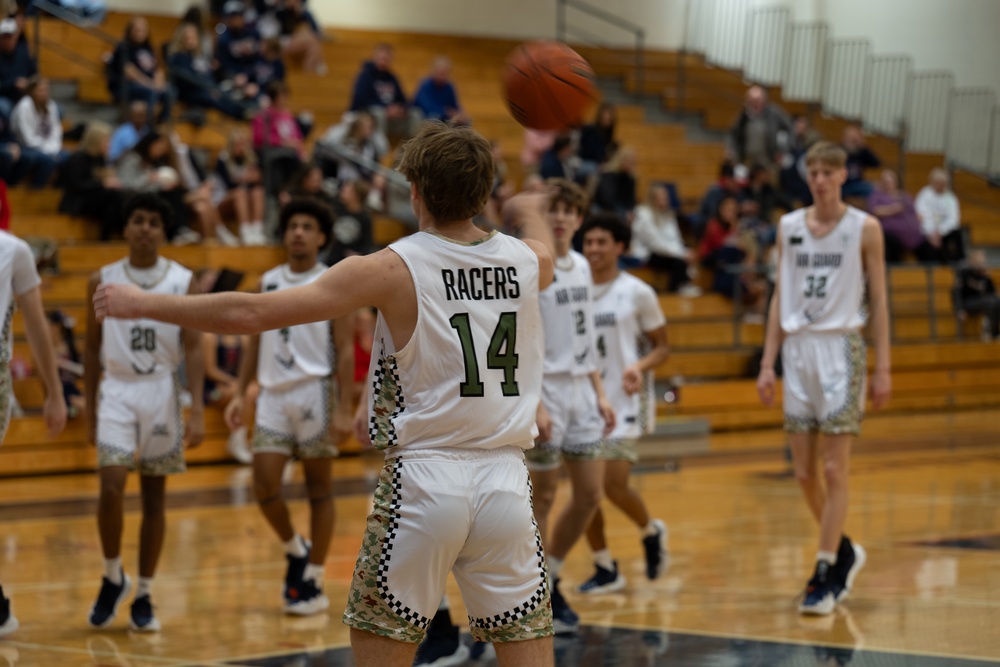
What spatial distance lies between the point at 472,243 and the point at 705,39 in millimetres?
22594

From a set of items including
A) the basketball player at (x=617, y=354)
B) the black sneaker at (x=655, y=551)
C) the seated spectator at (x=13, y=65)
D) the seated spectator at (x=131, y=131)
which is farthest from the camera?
the seated spectator at (x=131, y=131)

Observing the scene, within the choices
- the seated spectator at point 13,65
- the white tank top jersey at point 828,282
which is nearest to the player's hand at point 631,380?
the white tank top jersey at point 828,282

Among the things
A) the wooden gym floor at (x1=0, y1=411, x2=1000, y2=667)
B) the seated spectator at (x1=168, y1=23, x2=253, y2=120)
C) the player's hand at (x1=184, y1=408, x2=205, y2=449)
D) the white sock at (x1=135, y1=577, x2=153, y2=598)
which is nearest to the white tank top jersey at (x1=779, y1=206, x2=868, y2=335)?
the wooden gym floor at (x1=0, y1=411, x2=1000, y2=667)

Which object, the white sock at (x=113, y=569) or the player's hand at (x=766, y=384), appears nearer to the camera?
the white sock at (x=113, y=569)

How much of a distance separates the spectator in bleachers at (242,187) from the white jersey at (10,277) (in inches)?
359

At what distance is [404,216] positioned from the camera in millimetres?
16797

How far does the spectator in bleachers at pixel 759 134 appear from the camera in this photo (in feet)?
67.8

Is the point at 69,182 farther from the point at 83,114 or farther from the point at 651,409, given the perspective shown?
the point at 651,409

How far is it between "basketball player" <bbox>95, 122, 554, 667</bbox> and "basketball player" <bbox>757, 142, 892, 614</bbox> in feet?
11.4

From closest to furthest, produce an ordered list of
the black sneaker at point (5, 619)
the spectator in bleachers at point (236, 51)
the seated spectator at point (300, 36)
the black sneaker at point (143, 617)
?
the black sneaker at point (5, 619) < the black sneaker at point (143, 617) < the spectator in bleachers at point (236, 51) < the seated spectator at point (300, 36)

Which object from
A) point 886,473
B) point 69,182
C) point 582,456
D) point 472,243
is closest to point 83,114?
point 69,182

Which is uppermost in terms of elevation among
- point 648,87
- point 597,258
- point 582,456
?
point 648,87

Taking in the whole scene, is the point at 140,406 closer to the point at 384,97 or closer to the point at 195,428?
the point at 195,428

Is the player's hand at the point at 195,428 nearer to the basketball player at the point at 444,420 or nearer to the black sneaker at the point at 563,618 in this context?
the black sneaker at the point at 563,618
